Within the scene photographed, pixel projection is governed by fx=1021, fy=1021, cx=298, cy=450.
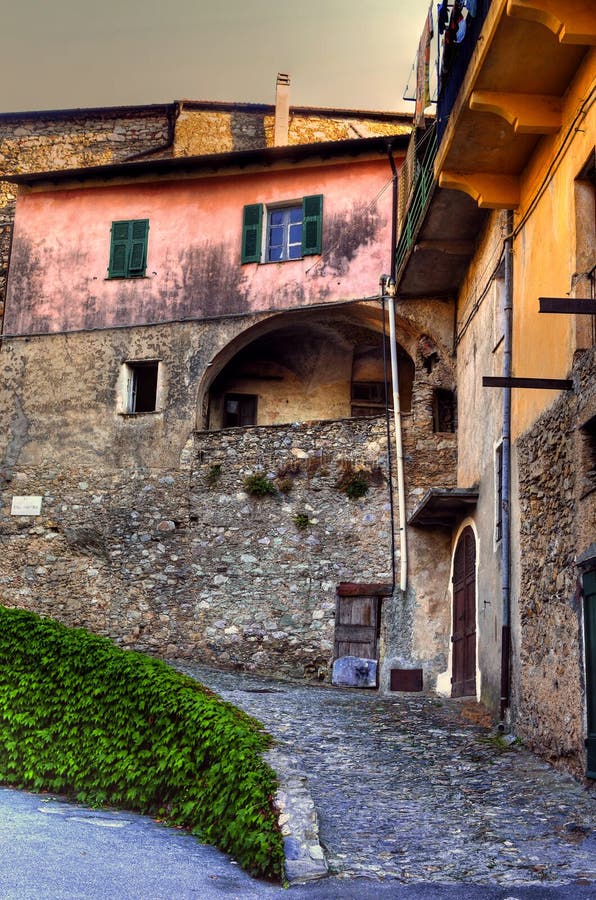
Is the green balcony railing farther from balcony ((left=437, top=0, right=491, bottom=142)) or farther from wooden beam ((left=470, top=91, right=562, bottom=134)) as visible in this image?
wooden beam ((left=470, top=91, right=562, bottom=134))

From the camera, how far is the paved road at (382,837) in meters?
6.15

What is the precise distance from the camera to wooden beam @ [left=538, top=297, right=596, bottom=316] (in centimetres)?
803

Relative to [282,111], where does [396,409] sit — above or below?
below

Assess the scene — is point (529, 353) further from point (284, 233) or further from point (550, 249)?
point (284, 233)

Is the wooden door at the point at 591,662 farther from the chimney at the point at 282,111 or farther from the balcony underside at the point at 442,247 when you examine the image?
the chimney at the point at 282,111

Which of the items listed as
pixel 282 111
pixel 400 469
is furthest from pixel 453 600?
pixel 282 111

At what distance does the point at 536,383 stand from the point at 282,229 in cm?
960

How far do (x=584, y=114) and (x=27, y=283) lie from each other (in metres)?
12.5

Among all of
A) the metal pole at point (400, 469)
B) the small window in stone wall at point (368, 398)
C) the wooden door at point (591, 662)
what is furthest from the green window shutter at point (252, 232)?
the wooden door at point (591, 662)

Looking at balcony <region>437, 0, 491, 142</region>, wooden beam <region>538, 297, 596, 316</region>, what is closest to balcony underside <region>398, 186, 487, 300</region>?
balcony <region>437, 0, 491, 142</region>

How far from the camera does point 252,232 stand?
17969mm

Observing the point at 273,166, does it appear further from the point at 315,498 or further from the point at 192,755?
the point at 192,755

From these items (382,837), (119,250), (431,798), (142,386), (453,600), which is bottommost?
(382,837)

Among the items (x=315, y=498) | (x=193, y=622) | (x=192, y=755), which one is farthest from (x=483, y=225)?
(x=192, y=755)
